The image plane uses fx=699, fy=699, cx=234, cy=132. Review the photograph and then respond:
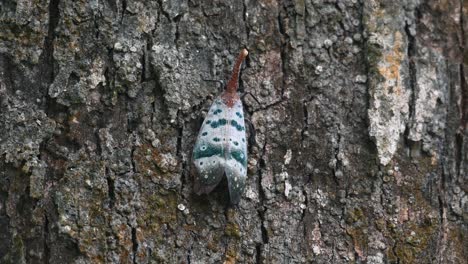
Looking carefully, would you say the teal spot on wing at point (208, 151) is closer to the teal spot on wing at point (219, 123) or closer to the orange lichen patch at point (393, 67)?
the teal spot on wing at point (219, 123)

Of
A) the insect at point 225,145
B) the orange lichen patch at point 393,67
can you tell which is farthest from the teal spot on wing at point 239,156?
the orange lichen patch at point 393,67

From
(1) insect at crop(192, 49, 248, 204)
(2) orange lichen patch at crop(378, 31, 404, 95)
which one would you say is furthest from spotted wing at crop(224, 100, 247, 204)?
(2) orange lichen patch at crop(378, 31, 404, 95)

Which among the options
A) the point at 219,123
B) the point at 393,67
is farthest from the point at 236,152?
the point at 393,67

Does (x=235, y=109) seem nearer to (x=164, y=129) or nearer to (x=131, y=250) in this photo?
(x=164, y=129)

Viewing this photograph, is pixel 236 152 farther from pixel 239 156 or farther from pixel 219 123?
pixel 219 123

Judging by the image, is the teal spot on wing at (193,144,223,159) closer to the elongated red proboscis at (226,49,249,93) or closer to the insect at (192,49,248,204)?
the insect at (192,49,248,204)

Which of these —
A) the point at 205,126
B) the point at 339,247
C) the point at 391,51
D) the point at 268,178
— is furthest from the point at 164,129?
the point at 391,51
